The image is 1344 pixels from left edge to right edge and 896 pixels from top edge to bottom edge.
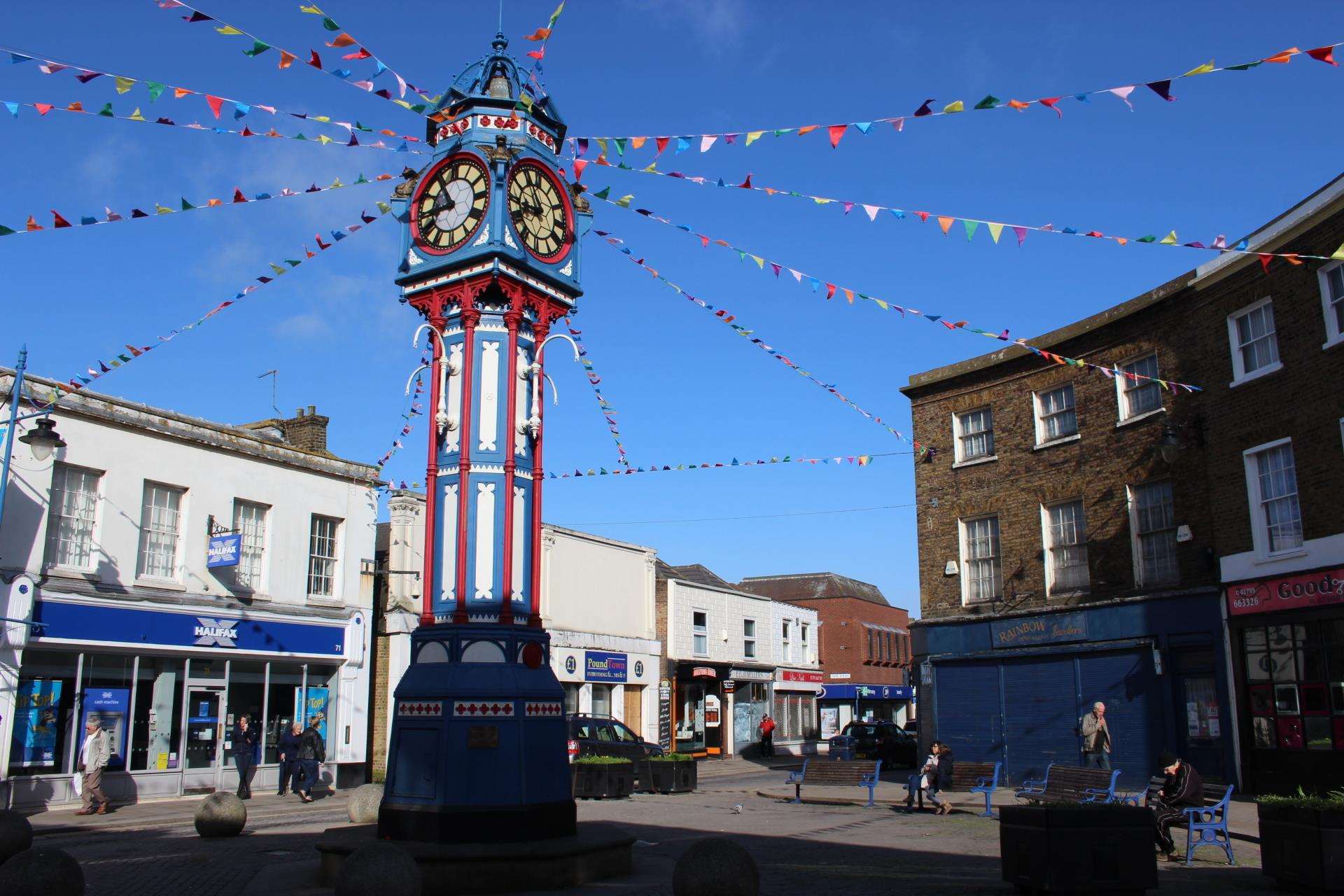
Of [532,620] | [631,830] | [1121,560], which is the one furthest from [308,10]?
[1121,560]

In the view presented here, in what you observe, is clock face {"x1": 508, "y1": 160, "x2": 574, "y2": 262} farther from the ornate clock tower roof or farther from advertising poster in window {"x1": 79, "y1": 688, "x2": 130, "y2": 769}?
advertising poster in window {"x1": 79, "y1": 688, "x2": 130, "y2": 769}

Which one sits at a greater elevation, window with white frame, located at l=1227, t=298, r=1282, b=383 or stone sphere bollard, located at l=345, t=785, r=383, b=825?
window with white frame, located at l=1227, t=298, r=1282, b=383

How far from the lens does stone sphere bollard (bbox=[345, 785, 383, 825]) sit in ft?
47.0

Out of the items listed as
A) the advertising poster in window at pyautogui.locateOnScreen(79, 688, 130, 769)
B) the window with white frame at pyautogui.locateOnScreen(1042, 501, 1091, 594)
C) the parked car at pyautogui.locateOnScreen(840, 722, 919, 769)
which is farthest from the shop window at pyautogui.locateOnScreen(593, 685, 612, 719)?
the window with white frame at pyautogui.locateOnScreen(1042, 501, 1091, 594)

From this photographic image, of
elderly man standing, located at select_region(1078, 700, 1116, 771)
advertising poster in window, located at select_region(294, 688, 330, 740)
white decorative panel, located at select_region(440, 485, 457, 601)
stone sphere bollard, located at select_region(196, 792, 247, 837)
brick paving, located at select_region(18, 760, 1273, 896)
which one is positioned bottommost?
brick paving, located at select_region(18, 760, 1273, 896)

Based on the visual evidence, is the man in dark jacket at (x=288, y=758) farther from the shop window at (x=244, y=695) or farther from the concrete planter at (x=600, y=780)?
the concrete planter at (x=600, y=780)

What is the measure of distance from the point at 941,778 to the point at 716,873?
1128 cm

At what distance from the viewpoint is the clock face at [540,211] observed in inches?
503

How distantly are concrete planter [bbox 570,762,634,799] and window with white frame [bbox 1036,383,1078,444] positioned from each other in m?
11.2

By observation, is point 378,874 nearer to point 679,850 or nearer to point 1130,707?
point 679,850

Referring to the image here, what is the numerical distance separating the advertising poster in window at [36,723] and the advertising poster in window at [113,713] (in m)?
0.52

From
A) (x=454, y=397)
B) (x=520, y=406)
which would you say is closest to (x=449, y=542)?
(x=454, y=397)

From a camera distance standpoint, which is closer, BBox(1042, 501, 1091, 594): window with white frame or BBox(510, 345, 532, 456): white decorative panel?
BBox(510, 345, 532, 456): white decorative panel

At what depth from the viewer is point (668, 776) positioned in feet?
76.0
